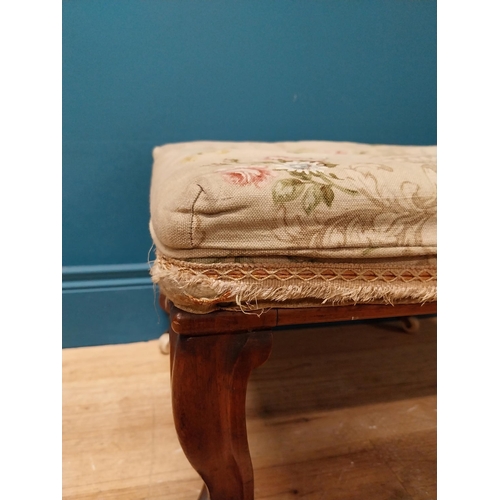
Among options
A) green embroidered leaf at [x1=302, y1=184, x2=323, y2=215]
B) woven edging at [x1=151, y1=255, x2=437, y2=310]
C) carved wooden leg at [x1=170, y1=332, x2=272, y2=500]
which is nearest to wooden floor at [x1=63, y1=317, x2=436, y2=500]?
carved wooden leg at [x1=170, y1=332, x2=272, y2=500]

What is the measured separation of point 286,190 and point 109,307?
0.67 meters

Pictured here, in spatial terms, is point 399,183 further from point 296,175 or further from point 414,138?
point 414,138

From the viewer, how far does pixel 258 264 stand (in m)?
0.39

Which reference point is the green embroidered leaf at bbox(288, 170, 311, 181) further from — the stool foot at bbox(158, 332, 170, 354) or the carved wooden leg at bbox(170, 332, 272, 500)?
the stool foot at bbox(158, 332, 170, 354)

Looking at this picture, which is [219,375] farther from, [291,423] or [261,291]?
[291,423]

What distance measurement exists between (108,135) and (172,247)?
0.57 metres

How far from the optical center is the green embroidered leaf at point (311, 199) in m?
0.38

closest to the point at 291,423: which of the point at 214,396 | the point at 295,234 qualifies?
the point at 214,396

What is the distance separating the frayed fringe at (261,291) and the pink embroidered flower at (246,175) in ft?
0.30

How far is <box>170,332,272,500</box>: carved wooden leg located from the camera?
16.2 inches

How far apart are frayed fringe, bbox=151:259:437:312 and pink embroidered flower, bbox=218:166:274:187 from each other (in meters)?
0.09

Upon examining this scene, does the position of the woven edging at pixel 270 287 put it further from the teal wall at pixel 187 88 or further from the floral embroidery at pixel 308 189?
the teal wall at pixel 187 88

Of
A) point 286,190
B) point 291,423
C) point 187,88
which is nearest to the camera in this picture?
point 286,190

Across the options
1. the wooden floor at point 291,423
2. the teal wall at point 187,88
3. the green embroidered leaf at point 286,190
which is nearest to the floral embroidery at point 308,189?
the green embroidered leaf at point 286,190
